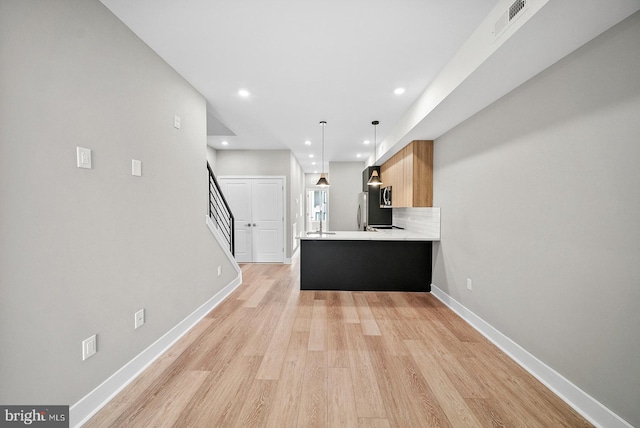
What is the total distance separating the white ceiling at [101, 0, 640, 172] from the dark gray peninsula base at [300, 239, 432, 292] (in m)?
1.84

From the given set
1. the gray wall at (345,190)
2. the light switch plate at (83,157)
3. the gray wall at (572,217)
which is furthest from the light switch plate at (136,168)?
the gray wall at (345,190)

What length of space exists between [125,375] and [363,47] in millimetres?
3287

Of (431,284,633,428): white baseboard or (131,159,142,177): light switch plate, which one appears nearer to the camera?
(431,284,633,428): white baseboard

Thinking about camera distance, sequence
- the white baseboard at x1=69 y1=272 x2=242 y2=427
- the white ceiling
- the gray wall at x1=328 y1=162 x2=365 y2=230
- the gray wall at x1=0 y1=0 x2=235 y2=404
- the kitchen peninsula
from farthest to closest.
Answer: the gray wall at x1=328 y1=162 x2=365 y2=230
the kitchen peninsula
the white ceiling
the white baseboard at x1=69 y1=272 x2=242 y2=427
the gray wall at x1=0 y1=0 x2=235 y2=404

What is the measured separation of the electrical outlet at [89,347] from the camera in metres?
1.67

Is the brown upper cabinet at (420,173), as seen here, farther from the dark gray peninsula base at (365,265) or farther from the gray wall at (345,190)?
the gray wall at (345,190)

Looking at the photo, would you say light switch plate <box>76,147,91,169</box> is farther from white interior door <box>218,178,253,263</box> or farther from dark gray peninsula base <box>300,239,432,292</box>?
white interior door <box>218,178,253,263</box>

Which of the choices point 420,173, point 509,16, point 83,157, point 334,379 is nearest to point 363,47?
point 509,16

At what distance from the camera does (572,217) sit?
1850mm

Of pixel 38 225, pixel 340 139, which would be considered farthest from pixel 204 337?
pixel 340 139

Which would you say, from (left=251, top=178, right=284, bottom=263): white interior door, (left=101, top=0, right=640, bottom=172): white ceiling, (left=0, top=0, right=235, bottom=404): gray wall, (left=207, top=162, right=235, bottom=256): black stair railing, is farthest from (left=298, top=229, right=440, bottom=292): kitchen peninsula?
(left=251, top=178, right=284, bottom=263): white interior door

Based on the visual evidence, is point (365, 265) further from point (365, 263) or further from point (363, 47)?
point (363, 47)

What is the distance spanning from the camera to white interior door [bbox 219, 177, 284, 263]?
6.34 meters

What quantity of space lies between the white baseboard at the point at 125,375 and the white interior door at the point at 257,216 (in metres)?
3.23
